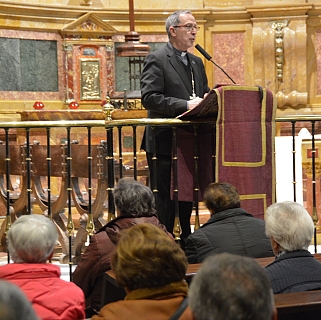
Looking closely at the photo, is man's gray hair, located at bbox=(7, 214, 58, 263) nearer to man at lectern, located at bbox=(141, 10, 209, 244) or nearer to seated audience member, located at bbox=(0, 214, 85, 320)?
seated audience member, located at bbox=(0, 214, 85, 320)

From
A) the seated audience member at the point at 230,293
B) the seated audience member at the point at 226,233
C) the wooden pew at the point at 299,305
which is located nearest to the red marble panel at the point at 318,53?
the seated audience member at the point at 226,233

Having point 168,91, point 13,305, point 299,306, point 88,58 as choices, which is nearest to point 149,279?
point 299,306

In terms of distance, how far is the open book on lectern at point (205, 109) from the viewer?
4.82 meters

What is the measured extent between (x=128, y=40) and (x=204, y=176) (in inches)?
177

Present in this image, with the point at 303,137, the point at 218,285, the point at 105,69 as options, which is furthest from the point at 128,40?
the point at 218,285

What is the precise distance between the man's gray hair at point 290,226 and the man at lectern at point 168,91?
171 cm

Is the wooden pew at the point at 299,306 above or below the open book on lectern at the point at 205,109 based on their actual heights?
below

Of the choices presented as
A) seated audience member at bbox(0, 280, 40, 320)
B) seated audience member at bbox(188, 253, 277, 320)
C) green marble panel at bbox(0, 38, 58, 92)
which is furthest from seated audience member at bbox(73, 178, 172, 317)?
green marble panel at bbox(0, 38, 58, 92)

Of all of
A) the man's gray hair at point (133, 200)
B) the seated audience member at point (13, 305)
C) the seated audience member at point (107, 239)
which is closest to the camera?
the seated audience member at point (13, 305)

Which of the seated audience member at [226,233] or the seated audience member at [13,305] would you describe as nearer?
the seated audience member at [13,305]

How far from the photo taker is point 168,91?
5320 millimetres

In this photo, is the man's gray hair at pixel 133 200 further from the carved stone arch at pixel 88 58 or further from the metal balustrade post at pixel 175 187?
the carved stone arch at pixel 88 58

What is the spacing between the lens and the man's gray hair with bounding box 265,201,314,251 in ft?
11.3

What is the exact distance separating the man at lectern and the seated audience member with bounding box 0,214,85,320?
2.04m
